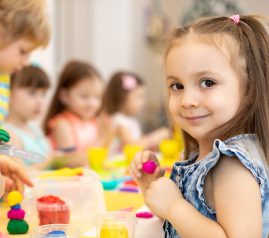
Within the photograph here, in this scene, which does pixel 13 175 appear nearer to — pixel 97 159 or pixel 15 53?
pixel 15 53

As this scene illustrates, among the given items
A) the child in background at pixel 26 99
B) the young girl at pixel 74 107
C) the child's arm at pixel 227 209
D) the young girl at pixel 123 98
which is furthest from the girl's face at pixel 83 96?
the child's arm at pixel 227 209

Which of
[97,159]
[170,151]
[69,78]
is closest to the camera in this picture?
[97,159]

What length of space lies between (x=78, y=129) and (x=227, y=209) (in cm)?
221

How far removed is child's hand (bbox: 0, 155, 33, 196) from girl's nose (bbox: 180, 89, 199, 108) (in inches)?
19.2

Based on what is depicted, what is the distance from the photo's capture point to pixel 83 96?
9.82ft

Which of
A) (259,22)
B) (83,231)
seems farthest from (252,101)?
(83,231)

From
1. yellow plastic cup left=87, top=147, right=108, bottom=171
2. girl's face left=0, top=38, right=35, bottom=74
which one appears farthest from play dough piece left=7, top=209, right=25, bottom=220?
yellow plastic cup left=87, top=147, right=108, bottom=171

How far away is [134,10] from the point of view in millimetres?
4836

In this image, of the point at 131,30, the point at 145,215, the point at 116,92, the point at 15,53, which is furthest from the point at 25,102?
the point at 131,30

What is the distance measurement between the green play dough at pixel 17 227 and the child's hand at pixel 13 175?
0.14 meters

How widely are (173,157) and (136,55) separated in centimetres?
275

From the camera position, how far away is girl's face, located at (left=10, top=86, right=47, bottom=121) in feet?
8.18

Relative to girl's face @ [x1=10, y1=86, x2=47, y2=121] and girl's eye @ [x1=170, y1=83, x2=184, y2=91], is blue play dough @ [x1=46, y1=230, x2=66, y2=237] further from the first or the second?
girl's face @ [x1=10, y1=86, x2=47, y2=121]

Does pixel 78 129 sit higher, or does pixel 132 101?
pixel 132 101
